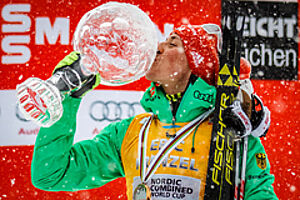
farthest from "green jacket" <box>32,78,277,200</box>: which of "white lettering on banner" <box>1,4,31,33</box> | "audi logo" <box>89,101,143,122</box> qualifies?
"white lettering on banner" <box>1,4,31,33</box>

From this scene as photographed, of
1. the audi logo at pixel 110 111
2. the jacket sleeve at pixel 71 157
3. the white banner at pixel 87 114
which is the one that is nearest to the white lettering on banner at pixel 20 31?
the white banner at pixel 87 114

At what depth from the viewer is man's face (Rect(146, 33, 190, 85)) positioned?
1.15 metres

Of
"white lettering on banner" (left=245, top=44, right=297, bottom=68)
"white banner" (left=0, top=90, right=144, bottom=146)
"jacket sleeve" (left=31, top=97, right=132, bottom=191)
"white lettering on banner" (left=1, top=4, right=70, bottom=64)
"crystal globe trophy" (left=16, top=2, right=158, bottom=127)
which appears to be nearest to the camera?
"crystal globe trophy" (left=16, top=2, right=158, bottom=127)

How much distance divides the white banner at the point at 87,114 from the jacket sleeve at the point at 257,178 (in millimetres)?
1655

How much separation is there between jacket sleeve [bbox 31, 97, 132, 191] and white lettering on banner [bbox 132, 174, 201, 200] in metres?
0.19

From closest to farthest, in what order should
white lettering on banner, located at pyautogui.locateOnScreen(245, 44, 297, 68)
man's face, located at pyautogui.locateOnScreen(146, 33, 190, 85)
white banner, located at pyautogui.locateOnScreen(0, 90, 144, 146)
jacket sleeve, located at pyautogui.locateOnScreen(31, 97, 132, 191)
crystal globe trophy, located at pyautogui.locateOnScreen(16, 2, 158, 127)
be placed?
crystal globe trophy, located at pyautogui.locateOnScreen(16, 2, 158, 127) → jacket sleeve, located at pyautogui.locateOnScreen(31, 97, 132, 191) → man's face, located at pyautogui.locateOnScreen(146, 33, 190, 85) → white banner, located at pyautogui.locateOnScreen(0, 90, 144, 146) → white lettering on banner, located at pyautogui.locateOnScreen(245, 44, 297, 68)

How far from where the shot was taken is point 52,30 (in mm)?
2740

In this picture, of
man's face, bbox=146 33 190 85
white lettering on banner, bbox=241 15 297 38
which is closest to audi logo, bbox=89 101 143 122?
white lettering on banner, bbox=241 15 297 38

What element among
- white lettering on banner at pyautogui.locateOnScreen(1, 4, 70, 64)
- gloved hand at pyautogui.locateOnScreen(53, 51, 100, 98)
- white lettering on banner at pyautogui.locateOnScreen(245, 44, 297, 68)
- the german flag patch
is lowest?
the german flag patch

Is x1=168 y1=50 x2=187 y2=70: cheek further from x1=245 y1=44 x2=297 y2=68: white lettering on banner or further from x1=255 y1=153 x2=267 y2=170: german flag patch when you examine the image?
x1=245 y1=44 x2=297 y2=68: white lettering on banner

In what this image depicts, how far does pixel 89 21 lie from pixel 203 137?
0.54 m

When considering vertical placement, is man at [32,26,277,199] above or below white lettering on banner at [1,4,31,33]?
below

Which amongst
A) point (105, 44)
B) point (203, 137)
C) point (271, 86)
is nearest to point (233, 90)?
point (203, 137)

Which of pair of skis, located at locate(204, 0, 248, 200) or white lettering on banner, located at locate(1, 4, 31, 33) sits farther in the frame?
white lettering on banner, located at locate(1, 4, 31, 33)
